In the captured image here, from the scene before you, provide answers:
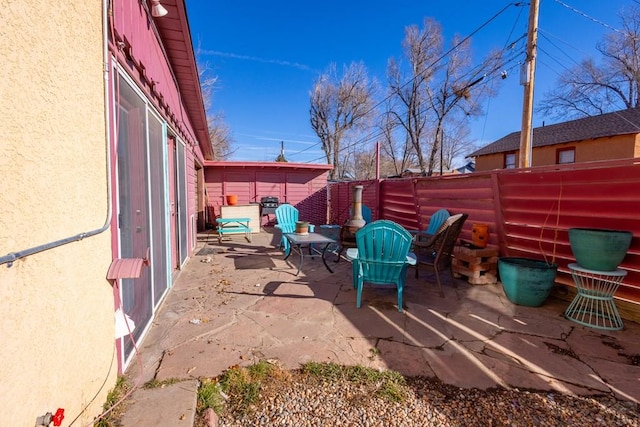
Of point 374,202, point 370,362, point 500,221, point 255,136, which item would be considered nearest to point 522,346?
point 370,362

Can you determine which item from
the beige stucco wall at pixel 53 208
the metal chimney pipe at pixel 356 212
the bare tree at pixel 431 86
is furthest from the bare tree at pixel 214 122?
the beige stucco wall at pixel 53 208

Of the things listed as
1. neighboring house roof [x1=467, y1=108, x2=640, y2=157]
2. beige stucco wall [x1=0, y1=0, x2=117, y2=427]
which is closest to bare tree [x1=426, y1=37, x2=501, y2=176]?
neighboring house roof [x1=467, y1=108, x2=640, y2=157]

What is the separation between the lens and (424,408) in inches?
68.2

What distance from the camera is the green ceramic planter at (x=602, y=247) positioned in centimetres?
269

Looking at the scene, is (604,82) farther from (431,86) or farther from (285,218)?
A: (285,218)

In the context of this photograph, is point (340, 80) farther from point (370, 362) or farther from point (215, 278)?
point (370, 362)

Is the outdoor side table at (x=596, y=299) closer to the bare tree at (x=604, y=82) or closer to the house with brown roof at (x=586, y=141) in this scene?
the house with brown roof at (x=586, y=141)

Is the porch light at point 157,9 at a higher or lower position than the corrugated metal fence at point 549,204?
higher

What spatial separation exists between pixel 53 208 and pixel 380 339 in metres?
2.32

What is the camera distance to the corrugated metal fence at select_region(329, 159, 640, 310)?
9.48 ft

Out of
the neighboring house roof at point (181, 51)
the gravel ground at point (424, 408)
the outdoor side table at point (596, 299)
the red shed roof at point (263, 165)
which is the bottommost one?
the gravel ground at point (424, 408)

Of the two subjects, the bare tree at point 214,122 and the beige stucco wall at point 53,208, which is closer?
the beige stucco wall at point 53,208

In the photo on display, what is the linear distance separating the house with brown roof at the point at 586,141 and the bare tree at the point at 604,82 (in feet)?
14.2

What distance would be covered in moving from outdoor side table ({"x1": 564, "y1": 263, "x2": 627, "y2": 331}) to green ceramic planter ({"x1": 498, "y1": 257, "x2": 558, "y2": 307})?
0.24 m
